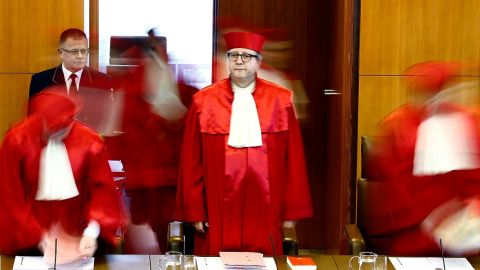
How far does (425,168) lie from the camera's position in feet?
11.9

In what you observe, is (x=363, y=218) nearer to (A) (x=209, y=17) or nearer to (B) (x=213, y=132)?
(B) (x=213, y=132)

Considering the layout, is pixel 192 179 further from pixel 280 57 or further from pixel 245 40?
pixel 280 57

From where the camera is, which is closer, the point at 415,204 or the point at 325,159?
the point at 415,204

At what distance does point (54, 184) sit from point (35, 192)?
0.31 ft

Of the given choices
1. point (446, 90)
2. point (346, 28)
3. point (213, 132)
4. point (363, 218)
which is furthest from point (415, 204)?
point (346, 28)

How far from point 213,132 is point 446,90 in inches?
44.8

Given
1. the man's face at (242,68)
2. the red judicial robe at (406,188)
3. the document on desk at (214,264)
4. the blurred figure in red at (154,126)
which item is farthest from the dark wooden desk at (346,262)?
→ the blurred figure in red at (154,126)

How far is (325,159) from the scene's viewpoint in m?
5.05

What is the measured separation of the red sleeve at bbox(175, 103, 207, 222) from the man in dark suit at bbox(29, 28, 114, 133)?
971 mm

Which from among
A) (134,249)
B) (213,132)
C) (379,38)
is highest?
(379,38)

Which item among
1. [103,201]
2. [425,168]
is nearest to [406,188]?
[425,168]

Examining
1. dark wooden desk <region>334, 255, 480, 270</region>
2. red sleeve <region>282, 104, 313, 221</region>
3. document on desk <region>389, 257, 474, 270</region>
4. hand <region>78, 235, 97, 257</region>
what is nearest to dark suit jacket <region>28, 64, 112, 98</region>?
red sleeve <region>282, 104, 313, 221</region>

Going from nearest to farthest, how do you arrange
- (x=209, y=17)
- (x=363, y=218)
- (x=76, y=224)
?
(x=76, y=224), (x=363, y=218), (x=209, y=17)

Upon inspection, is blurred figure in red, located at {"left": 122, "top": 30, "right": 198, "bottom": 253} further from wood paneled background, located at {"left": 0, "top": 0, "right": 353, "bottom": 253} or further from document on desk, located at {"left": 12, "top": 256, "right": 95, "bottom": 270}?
document on desk, located at {"left": 12, "top": 256, "right": 95, "bottom": 270}
